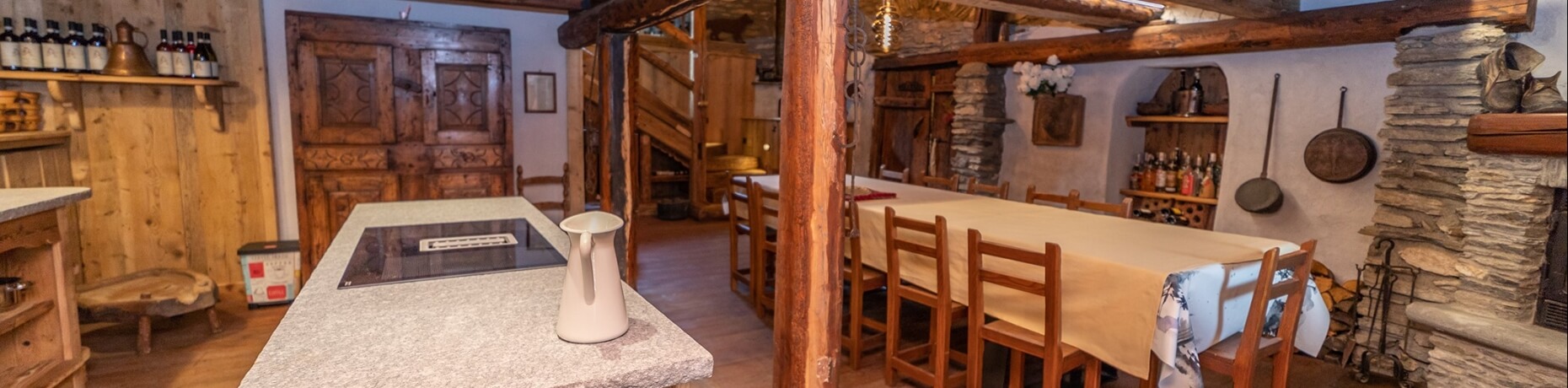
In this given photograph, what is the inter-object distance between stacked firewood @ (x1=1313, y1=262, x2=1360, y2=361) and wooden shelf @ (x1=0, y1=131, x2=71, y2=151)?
20.5 ft

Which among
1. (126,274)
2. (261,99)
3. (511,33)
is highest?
(511,33)

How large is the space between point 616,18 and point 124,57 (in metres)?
2.52

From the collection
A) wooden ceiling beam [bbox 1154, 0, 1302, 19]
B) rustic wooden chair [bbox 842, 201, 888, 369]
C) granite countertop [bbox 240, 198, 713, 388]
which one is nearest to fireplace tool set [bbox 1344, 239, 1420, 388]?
wooden ceiling beam [bbox 1154, 0, 1302, 19]

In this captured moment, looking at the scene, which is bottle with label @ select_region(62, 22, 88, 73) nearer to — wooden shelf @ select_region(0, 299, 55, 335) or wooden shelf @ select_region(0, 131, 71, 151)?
wooden shelf @ select_region(0, 131, 71, 151)

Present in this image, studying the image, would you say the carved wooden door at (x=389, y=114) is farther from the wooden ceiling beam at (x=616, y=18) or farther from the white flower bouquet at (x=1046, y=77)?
the white flower bouquet at (x=1046, y=77)

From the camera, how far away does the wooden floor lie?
3.21 m

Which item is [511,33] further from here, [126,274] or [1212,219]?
[1212,219]

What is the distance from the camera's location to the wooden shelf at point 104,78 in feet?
11.4

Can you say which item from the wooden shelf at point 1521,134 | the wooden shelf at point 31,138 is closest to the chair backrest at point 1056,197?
the wooden shelf at point 1521,134

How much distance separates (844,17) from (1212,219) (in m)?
3.81

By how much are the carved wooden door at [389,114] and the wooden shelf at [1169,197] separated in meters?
4.40

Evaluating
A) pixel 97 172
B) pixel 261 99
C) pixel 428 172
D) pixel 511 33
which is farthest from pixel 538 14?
pixel 97 172

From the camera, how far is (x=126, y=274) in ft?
12.4

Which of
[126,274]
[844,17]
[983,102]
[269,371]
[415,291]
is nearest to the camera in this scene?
[269,371]
